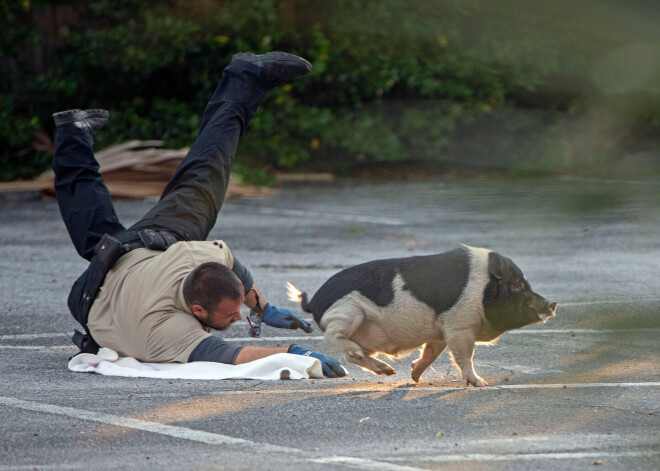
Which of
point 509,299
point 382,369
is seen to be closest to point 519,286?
point 509,299

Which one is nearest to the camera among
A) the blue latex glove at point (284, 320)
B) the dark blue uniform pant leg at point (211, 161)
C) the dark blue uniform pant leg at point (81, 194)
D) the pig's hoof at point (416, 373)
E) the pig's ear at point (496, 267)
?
the pig's ear at point (496, 267)

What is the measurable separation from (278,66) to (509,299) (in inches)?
90.2

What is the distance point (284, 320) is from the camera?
5.45m

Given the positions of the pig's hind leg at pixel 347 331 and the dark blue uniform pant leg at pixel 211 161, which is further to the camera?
the dark blue uniform pant leg at pixel 211 161

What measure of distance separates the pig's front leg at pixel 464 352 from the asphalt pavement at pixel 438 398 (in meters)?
0.08

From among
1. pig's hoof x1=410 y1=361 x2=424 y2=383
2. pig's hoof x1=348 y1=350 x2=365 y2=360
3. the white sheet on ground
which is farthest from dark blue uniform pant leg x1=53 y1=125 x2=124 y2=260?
pig's hoof x1=410 y1=361 x2=424 y2=383

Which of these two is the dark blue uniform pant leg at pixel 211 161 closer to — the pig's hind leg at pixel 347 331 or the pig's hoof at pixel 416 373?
the pig's hind leg at pixel 347 331

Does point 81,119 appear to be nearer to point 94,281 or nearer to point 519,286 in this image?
point 94,281

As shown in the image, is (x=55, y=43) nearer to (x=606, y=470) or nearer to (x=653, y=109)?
(x=606, y=470)

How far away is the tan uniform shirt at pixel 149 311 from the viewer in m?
4.88

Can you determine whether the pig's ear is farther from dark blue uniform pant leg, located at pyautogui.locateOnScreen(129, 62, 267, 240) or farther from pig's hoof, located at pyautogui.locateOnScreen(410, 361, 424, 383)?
dark blue uniform pant leg, located at pyautogui.locateOnScreen(129, 62, 267, 240)

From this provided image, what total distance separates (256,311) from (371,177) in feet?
32.1

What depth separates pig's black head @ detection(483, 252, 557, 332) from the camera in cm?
440

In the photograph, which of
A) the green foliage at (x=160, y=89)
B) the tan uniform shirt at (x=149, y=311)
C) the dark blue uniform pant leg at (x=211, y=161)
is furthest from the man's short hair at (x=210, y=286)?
the green foliage at (x=160, y=89)
